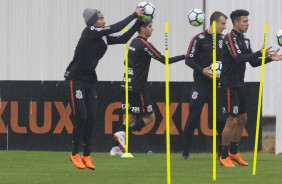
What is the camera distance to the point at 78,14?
2900 cm

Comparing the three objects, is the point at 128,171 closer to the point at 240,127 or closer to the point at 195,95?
the point at 240,127

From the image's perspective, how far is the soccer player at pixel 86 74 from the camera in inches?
648

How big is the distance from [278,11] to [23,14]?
6597 millimetres

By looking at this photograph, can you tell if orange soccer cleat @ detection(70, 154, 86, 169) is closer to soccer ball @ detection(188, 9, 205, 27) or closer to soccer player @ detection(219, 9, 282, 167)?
soccer player @ detection(219, 9, 282, 167)

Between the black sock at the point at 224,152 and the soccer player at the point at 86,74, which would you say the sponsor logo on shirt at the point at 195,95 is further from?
the soccer player at the point at 86,74

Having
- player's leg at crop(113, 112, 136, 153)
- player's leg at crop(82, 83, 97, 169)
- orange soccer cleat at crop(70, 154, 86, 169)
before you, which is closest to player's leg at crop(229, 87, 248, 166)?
player's leg at crop(82, 83, 97, 169)

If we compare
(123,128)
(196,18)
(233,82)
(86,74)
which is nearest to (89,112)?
(86,74)

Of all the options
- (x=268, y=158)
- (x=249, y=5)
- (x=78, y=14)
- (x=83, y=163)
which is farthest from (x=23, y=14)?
(x=83, y=163)

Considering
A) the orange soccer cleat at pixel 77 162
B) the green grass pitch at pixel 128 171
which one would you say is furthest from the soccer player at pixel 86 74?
the green grass pitch at pixel 128 171

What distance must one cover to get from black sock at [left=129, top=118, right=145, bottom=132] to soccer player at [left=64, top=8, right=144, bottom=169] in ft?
12.3

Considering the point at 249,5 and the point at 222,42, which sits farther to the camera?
the point at 249,5

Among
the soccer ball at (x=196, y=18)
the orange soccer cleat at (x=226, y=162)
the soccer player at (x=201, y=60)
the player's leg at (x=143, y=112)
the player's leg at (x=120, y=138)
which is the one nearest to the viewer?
the orange soccer cleat at (x=226, y=162)

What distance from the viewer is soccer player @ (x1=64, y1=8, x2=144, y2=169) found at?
1647 centimetres

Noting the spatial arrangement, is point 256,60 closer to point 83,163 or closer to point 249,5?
point 83,163
